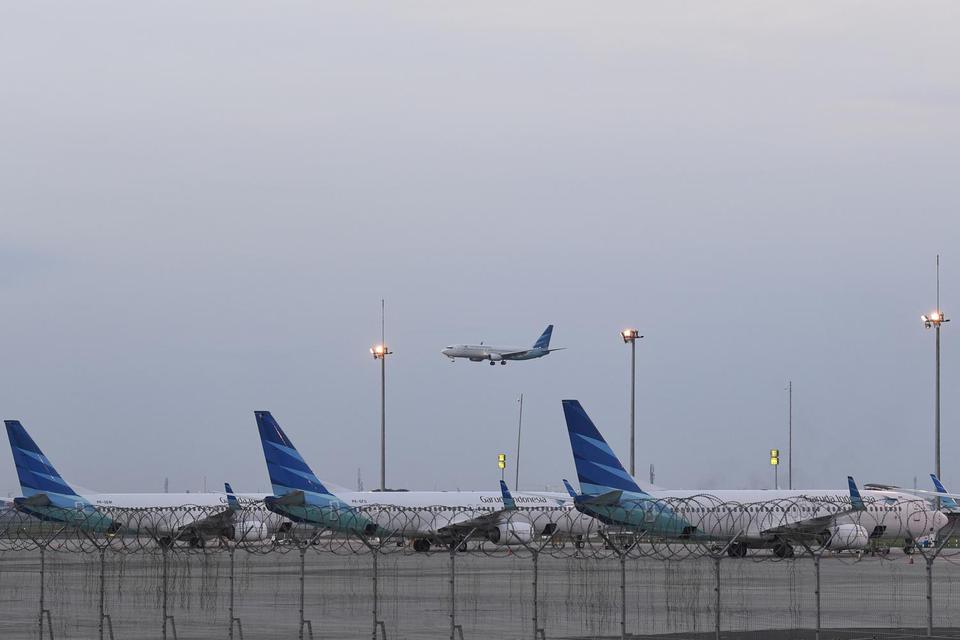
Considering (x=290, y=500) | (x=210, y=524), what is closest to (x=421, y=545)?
(x=290, y=500)

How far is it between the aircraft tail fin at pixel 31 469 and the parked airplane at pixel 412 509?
13129 millimetres

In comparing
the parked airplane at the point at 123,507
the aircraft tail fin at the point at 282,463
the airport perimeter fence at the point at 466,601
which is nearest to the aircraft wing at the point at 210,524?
the parked airplane at the point at 123,507

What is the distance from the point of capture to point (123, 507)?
8400 centimetres

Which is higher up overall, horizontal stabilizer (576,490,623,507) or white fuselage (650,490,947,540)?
horizontal stabilizer (576,490,623,507)

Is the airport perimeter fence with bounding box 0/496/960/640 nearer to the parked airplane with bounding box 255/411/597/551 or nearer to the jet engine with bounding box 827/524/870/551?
the jet engine with bounding box 827/524/870/551

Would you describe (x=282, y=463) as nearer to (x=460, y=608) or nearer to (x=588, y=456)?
(x=588, y=456)

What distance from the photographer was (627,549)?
91.0 feet

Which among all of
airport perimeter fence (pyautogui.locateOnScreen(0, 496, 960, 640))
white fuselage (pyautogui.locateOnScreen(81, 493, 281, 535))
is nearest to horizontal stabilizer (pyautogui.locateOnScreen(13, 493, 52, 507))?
white fuselage (pyautogui.locateOnScreen(81, 493, 281, 535))

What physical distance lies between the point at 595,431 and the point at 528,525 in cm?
1798

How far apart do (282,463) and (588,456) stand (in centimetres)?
1632

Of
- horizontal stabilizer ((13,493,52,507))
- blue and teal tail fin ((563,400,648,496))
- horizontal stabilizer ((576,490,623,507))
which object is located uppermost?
blue and teal tail fin ((563,400,648,496))

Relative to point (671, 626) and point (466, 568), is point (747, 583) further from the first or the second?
point (466, 568)

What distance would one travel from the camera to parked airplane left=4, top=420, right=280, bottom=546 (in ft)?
252

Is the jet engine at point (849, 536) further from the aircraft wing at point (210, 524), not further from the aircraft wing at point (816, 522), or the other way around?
the aircraft wing at point (210, 524)
